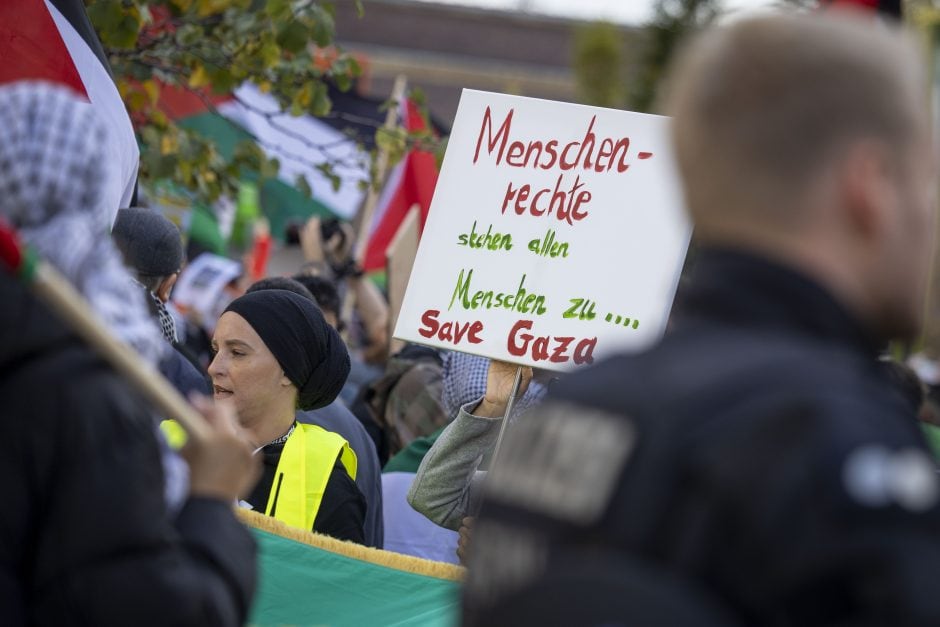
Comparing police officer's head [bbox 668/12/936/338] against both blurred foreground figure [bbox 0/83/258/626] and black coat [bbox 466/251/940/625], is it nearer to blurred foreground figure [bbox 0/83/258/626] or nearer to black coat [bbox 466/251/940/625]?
black coat [bbox 466/251/940/625]

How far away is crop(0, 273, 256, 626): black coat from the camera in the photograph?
189cm

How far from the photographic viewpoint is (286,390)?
4.45 m

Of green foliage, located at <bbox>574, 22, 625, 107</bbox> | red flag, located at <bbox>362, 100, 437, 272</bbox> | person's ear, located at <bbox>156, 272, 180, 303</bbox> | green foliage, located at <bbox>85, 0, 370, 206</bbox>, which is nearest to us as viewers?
person's ear, located at <bbox>156, 272, 180, 303</bbox>

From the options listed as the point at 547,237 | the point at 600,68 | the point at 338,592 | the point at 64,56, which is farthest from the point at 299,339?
the point at 600,68

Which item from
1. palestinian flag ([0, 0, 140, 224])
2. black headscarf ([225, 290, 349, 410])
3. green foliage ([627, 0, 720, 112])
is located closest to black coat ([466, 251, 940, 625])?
black headscarf ([225, 290, 349, 410])

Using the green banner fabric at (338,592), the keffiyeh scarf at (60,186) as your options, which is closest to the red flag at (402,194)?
the green banner fabric at (338,592)

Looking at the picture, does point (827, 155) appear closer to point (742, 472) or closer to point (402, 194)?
point (742, 472)

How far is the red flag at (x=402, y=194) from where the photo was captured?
31.3 feet

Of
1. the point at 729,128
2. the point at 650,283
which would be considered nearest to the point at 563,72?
the point at 650,283

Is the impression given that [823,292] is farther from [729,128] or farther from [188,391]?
[188,391]

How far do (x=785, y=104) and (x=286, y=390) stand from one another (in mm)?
3076

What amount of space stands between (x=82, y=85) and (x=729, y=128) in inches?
147

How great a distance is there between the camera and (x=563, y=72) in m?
39.0

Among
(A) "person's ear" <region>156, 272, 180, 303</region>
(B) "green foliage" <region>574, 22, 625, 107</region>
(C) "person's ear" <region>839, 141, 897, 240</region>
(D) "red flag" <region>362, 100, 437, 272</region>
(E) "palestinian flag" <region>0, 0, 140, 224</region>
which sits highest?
(B) "green foliage" <region>574, 22, 625, 107</region>
